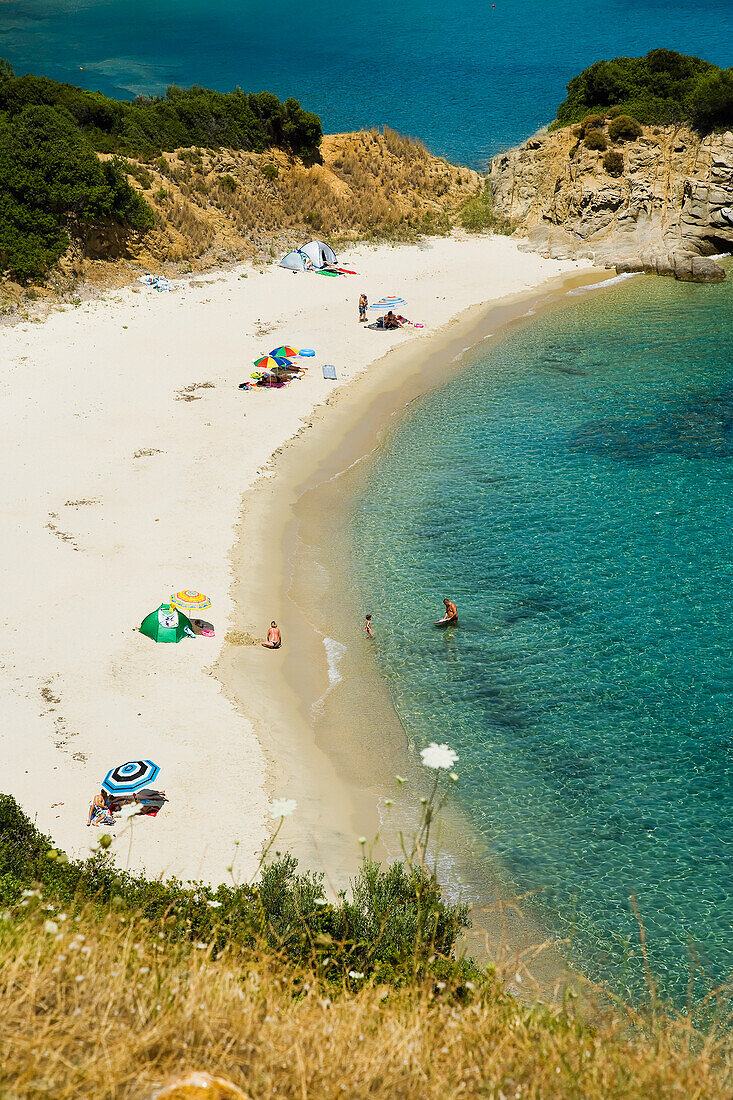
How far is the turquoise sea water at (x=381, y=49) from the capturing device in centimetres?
8844

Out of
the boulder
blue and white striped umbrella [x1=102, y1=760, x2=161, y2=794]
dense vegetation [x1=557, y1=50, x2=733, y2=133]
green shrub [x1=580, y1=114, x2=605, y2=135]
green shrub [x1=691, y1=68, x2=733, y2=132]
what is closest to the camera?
the boulder

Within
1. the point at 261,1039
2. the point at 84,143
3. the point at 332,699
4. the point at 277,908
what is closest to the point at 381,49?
the point at 84,143

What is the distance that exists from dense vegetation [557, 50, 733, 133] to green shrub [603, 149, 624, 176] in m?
3.69

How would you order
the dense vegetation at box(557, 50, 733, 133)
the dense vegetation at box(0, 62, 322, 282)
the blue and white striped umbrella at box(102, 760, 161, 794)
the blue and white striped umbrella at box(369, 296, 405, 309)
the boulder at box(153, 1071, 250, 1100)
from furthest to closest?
the dense vegetation at box(557, 50, 733, 133), the blue and white striped umbrella at box(369, 296, 405, 309), the dense vegetation at box(0, 62, 322, 282), the blue and white striped umbrella at box(102, 760, 161, 794), the boulder at box(153, 1071, 250, 1100)

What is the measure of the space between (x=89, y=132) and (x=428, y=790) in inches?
1873

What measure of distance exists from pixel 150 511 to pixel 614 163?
44.9 meters

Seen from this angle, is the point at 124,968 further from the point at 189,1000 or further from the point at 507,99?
the point at 507,99

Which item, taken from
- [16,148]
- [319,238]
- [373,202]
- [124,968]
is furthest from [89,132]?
[124,968]

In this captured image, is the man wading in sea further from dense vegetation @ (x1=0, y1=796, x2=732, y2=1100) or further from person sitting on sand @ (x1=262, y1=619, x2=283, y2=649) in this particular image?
dense vegetation @ (x1=0, y1=796, x2=732, y2=1100)

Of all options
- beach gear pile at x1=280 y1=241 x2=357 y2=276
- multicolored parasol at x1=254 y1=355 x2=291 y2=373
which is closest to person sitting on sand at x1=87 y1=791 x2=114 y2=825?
multicolored parasol at x1=254 y1=355 x2=291 y2=373

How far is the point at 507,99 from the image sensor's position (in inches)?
3595

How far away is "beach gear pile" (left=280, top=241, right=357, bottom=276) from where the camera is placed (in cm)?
4856

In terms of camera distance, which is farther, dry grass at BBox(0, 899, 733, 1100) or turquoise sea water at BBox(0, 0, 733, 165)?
turquoise sea water at BBox(0, 0, 733, 165)

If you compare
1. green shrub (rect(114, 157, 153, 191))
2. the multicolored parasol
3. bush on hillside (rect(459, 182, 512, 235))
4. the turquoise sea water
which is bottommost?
the multicolored parasol
